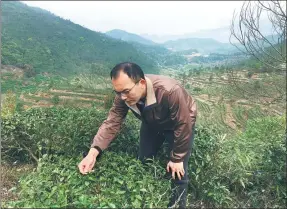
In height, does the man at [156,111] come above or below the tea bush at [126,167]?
above

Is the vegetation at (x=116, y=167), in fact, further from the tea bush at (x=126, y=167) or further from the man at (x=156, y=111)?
the man at (x=156, y=111)

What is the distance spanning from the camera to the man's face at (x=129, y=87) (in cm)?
232

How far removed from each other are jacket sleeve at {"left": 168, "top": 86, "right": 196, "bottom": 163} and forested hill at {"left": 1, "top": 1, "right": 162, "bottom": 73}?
53794mm

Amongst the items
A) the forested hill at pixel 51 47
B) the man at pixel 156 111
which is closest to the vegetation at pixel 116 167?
the man at pixel 156 111

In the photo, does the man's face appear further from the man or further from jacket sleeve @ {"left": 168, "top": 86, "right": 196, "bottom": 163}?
jacket sleeve @ {"left": 168, "top": 86, "right": 196, "bottom": 163}

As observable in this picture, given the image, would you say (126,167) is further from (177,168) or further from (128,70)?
(128,70)

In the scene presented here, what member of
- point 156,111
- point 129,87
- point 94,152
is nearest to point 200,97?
point 156,111

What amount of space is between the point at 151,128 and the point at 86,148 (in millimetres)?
905

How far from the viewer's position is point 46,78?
5412cm

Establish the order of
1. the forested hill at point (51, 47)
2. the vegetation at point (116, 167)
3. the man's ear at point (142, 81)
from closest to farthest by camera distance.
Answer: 1. the vegetation at point (116, 167)
2. the man's ear at point (142, 81)
3. the forested hill at point (51, 47)

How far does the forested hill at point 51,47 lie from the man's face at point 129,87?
53732 mm

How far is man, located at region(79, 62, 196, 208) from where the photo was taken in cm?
235

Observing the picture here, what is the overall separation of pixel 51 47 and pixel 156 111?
67251 mm

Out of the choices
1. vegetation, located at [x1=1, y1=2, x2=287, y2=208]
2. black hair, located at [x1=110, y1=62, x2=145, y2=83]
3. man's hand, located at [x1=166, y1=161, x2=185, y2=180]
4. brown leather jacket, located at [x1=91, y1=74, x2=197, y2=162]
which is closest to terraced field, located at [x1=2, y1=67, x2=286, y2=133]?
vegetation, located at [x1=1, y1=2, x2=287, y2=208]
